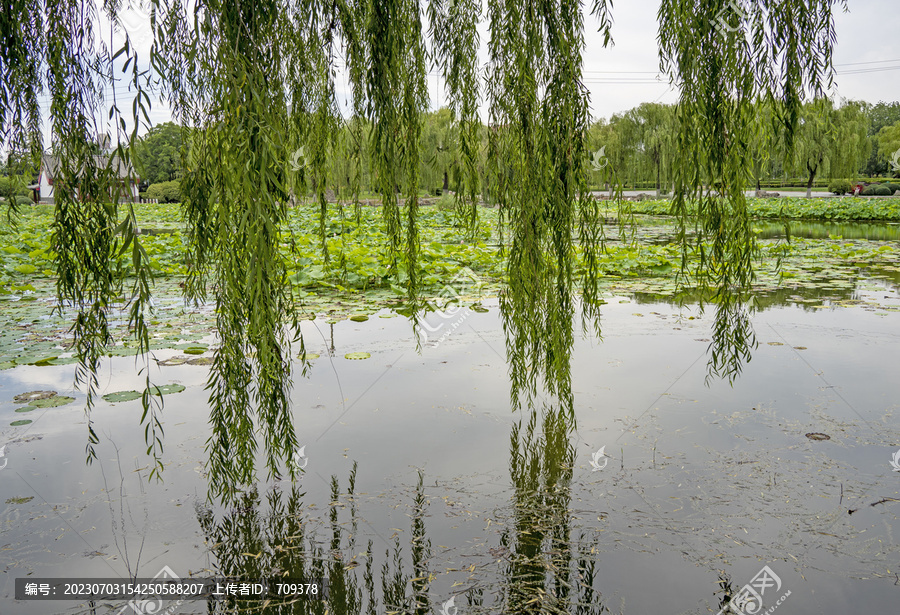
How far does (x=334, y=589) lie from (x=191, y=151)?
55.7 inches

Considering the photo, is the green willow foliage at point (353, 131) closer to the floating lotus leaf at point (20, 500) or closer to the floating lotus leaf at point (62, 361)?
the floating lotus leaf at point (20, 500)

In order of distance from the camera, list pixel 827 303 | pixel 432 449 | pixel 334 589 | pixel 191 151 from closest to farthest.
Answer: pixel 191 151 < pixel 334 589 < pixel 432 449 < pixel 827 303

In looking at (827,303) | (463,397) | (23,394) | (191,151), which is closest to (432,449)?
(463,397)

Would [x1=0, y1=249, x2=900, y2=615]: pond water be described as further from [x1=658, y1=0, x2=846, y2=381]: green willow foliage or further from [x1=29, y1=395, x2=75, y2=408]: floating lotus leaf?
[x1=658, y1=0, x2=846, y2=381]: green willow foliage

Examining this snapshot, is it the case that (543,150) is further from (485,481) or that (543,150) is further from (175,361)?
(175,361)

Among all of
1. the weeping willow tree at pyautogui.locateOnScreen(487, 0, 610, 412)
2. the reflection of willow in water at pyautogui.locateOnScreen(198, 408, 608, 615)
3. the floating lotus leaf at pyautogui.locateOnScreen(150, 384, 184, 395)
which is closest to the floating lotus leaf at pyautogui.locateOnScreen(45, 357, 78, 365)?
the floating lotus leaf at pyautogui.locateOnScreen(150, 384, 184, 395)

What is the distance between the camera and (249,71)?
1.49m

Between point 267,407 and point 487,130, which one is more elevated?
point 487,130

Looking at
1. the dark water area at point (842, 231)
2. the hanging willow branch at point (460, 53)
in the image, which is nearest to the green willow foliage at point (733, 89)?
the hanging willow branch at point (460, 53)

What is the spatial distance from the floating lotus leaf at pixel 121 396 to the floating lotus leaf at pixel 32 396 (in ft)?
1.14

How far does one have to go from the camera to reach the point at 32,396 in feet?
11.6

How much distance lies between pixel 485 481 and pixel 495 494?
0.12 m

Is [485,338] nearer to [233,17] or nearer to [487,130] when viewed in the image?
[487,130]

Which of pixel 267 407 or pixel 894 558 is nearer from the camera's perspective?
pixel 267 407
